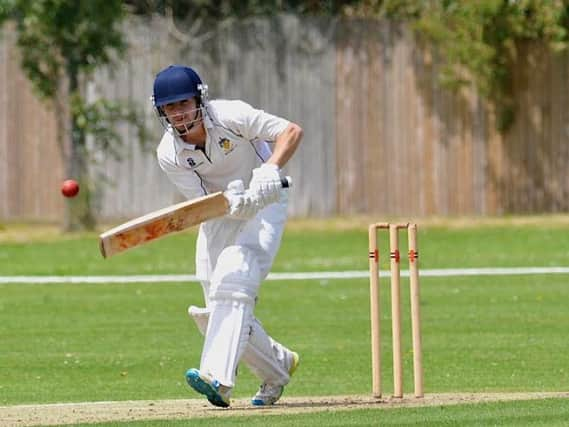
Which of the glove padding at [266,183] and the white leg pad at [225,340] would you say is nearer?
the glove padding at [266,183]

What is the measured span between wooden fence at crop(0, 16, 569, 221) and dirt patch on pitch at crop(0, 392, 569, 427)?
46.5ft

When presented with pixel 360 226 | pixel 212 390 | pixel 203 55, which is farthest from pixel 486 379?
pixel 203 55

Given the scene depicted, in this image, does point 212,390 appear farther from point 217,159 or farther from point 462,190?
point 462,190

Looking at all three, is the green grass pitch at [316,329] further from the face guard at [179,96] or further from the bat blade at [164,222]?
the face guard at [179,96]

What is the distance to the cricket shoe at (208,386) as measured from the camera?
8.21 m

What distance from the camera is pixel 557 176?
23.3 meters

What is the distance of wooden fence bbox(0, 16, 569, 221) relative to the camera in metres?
23.2

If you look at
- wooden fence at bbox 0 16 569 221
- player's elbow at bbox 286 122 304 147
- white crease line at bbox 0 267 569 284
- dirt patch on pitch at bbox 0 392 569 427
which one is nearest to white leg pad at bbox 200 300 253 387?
dirt patch on pitch at bbox 0 392 569 427

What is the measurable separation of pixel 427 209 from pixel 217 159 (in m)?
15.1

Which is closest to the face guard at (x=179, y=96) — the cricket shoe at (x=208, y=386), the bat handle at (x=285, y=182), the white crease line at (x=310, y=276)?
the bat handle at (x=285, y=182)

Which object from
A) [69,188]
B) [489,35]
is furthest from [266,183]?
[489,35]

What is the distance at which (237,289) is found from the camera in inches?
324

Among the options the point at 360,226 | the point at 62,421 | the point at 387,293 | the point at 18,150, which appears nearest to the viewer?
the point at 62,421

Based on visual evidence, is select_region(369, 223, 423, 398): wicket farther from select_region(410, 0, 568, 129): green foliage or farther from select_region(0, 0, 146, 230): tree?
select_region(410, 0, 568, 129): green foliage
